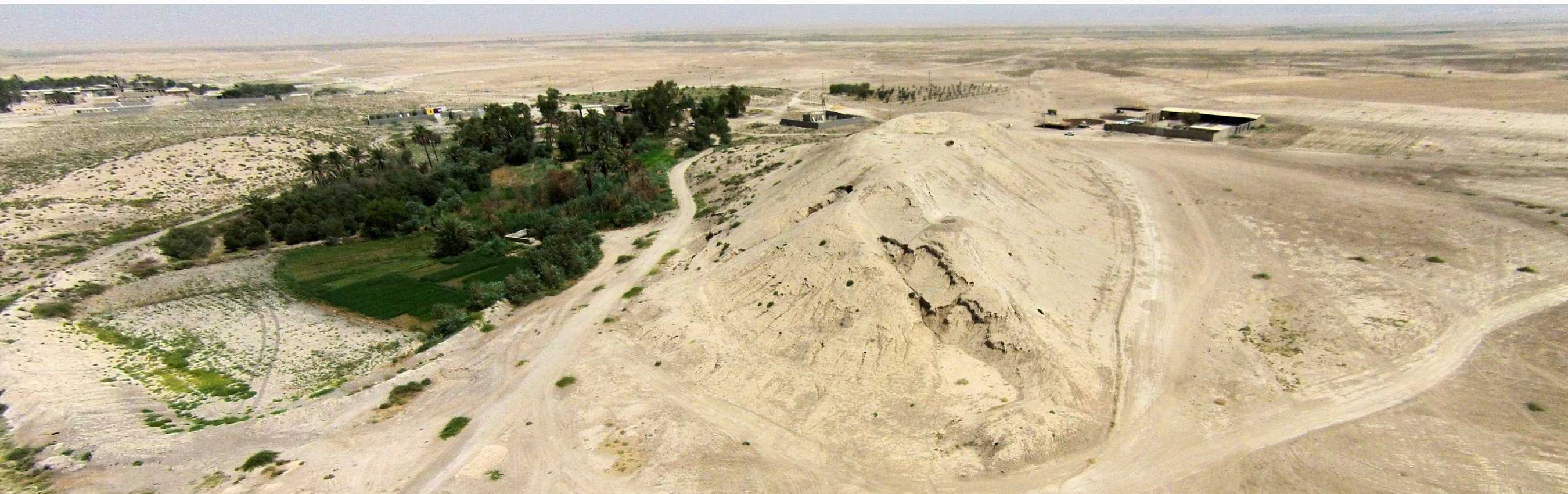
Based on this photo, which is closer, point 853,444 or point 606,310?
point 853,444

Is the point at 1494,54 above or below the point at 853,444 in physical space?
above

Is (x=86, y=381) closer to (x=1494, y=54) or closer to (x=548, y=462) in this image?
(x=548, y=462)

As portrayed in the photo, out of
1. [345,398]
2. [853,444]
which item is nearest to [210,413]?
[345,398]

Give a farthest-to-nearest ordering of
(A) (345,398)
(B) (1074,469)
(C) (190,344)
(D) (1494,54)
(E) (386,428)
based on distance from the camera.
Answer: (D) (1494,54)
(C) (190,344)
(A) (345,398)
(E) (386,428)
(B) (1074,469)

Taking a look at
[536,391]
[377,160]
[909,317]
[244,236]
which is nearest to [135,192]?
[377,160]

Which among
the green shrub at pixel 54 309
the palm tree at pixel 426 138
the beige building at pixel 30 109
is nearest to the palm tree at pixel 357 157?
the palm tree at pixel 426 138

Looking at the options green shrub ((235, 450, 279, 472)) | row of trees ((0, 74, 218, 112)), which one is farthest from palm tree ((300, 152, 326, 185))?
row of trees ((0, 74, 218, 112))

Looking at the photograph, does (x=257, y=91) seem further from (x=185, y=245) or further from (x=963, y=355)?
(x=963, y=355)

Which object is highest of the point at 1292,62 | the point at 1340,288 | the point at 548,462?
the point at 1292,62
